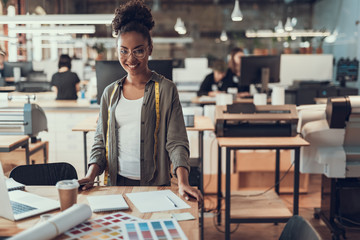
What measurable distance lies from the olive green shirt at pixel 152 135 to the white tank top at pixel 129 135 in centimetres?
2

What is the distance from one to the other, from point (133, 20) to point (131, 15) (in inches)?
1.0

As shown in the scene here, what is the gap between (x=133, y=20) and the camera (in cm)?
185

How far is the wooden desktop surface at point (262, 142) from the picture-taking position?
2871 mm

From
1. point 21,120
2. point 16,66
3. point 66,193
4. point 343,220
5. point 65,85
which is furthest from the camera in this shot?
point 16,66

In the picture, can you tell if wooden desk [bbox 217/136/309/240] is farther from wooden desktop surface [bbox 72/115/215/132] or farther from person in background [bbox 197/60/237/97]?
person in background [bbox 197/60/237/97]

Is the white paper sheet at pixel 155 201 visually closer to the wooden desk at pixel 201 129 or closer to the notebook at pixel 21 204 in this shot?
the notebook at pixel 21 204

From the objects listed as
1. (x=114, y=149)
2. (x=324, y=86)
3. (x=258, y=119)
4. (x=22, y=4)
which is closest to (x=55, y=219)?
(x=114, y=149)

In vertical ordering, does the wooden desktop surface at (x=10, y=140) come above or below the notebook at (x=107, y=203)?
above

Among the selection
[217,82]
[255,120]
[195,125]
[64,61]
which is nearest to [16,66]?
[64,61]

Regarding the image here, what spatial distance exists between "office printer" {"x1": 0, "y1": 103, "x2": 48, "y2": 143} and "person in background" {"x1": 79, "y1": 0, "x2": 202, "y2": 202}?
1.51 metres

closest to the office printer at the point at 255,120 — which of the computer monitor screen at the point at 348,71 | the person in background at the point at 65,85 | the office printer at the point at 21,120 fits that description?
the office printer at the point at 21,120

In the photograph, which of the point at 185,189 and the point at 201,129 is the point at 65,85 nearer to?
the point at 201,129

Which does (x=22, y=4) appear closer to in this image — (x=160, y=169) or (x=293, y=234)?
(x=160, y=169)

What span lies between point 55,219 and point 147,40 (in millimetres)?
920
